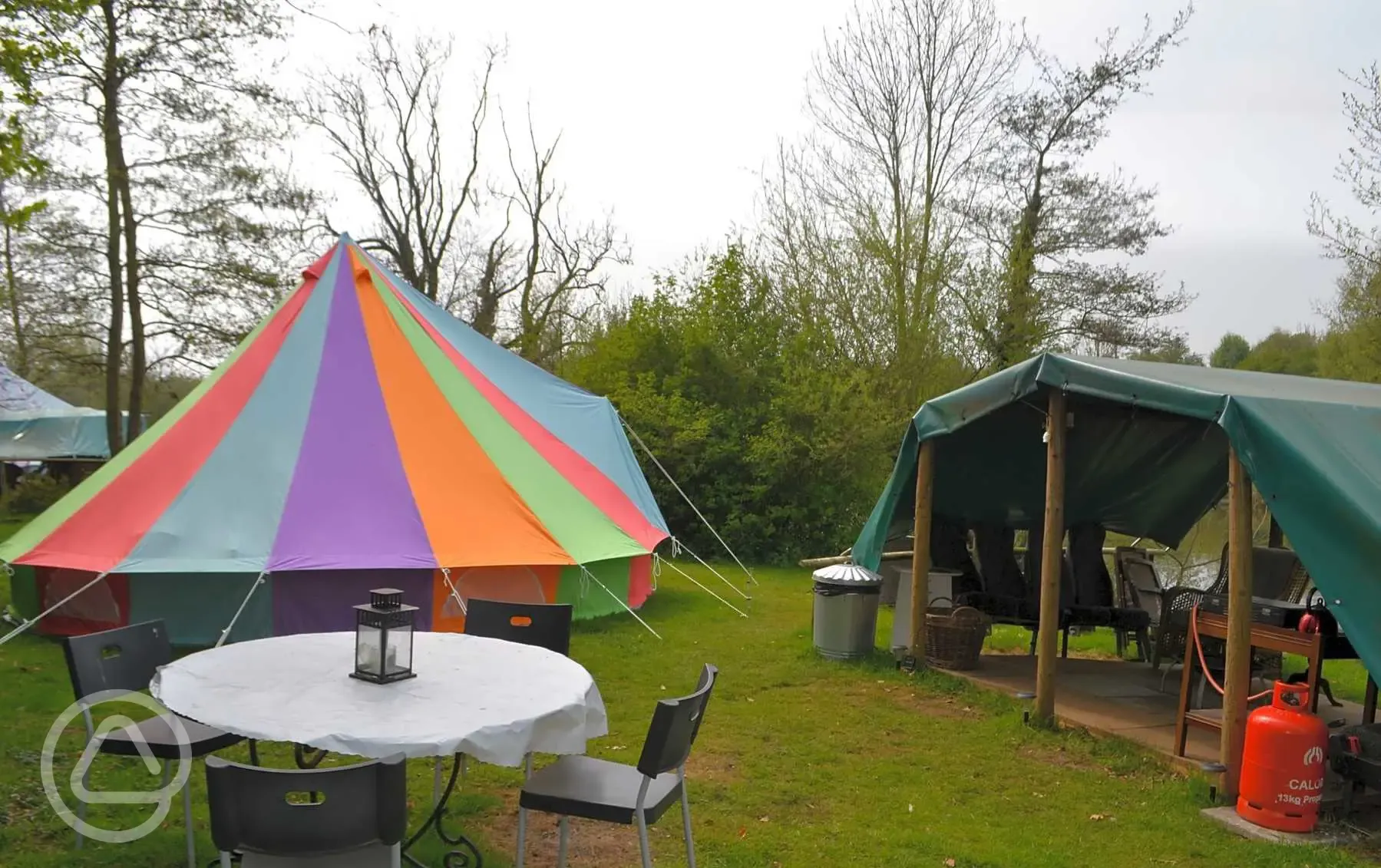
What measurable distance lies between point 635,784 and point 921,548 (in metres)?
4.21

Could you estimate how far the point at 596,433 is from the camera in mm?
9680

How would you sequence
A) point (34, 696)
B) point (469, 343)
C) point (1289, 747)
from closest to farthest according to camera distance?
point (1289, 747) < point (34, 696) < point (469, 343)

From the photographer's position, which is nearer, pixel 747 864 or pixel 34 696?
pixel 747 864

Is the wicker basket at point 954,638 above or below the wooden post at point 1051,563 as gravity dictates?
below

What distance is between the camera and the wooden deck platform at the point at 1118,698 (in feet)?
18.5

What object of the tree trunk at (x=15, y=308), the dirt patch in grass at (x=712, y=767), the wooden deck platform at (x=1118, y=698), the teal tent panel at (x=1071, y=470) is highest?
the tree trunk at (x=15, y=308)

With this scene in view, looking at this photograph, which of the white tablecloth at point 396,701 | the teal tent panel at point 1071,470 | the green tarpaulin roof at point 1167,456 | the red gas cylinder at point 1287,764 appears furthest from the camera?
the teal tent panel at point 1071,470

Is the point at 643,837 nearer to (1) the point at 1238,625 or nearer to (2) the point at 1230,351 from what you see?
(1) the point at 1238,625

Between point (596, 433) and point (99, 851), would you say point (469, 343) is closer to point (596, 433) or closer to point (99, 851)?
point (596, 433)

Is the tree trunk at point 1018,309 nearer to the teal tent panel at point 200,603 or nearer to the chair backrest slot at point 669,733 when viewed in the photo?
the teal tent panel at point 200,603

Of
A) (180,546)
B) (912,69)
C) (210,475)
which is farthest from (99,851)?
(912,69)

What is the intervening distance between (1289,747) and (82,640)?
4.72m

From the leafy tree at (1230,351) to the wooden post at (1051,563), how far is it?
86.8 ft

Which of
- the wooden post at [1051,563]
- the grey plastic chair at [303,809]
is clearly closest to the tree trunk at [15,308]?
the wooden post at [1051,563]
